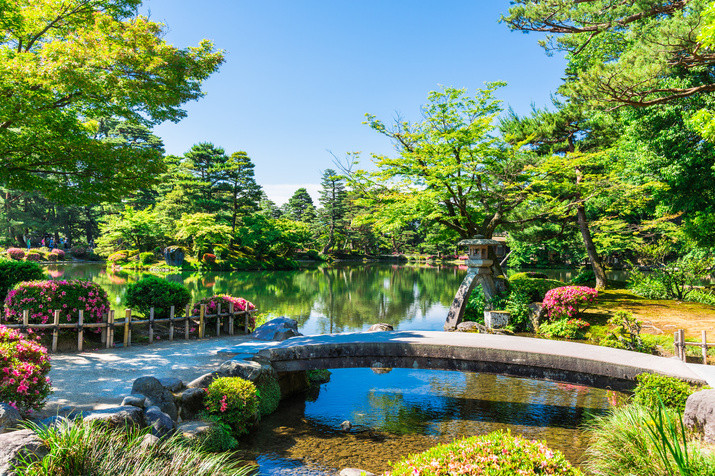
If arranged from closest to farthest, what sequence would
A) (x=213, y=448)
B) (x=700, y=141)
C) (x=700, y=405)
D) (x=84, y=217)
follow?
(x=700, y=405), (x=213, y=448), (x=700, y=141), (x=84, y=217)

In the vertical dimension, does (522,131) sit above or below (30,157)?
above

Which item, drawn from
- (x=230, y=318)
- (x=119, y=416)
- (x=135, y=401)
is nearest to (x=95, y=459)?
(x=119, y=416)

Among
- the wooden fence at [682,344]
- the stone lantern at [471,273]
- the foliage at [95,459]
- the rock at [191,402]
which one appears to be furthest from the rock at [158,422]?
the stone lantern at [471,273]

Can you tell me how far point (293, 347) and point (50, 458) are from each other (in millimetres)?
4579

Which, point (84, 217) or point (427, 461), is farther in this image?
point (84, 217)

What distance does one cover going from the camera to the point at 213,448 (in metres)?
4.93

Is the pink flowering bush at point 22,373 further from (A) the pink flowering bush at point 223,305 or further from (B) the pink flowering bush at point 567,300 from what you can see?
(B) the pink flowering bush at point 567,300

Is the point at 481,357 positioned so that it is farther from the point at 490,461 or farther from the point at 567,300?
the point at 567,300

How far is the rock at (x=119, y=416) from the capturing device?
406 cm

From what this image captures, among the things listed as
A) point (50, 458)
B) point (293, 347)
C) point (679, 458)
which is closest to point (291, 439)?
point (293, 347)

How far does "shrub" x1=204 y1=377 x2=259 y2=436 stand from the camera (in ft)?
18.1

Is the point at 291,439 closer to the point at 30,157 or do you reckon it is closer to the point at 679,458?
the point at 679,458

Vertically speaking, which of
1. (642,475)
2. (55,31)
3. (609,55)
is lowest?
(642,475)

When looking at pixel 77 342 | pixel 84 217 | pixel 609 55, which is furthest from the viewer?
pixel 84 217
